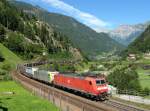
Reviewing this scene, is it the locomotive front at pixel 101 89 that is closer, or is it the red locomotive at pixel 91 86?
the locomotive front at pixel 101 89

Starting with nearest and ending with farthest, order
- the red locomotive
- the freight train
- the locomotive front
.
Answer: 1. the locomotive front
2. the red locomotive
3. the freight train

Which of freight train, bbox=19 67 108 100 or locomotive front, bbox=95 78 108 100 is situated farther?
freight train, bbox=19 67 108 100

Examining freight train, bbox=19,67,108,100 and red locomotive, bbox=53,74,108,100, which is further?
freight train, bbox=19,67,108,100

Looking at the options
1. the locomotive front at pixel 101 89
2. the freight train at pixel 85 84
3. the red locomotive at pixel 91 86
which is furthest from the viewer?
the freight train at pixel 85 84

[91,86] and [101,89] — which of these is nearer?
[101,89]

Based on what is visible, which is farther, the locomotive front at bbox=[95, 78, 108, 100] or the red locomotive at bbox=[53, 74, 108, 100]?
the red locomotive at bbox=[53, 74, 108, 100]

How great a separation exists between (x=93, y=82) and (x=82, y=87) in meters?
4.81

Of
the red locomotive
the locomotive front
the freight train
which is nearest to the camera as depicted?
the locomotive front

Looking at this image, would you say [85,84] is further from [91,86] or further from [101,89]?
[101,89]

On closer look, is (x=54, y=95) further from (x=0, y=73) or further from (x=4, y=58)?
(x=4, y=58)

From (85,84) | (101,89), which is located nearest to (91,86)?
(101,89)

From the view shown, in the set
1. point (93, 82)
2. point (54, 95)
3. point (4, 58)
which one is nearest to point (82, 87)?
point (93, 82)

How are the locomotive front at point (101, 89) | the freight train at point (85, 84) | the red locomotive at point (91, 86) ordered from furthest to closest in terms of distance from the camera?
the freight train at point (85, 84)
the red locomotive at point (91, 86)
the locomotive front at point (101, 89)

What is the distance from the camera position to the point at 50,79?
297 ft
